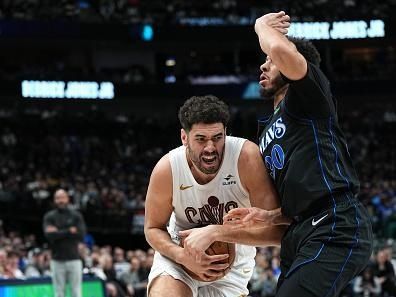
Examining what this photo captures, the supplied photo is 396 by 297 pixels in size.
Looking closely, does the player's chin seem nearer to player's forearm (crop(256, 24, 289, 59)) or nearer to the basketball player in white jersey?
the basketball player in white jersey

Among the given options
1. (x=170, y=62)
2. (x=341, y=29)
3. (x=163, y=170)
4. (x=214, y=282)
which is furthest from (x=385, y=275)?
(x=170, y=62)

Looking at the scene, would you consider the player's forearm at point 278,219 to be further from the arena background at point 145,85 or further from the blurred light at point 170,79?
the blurred light at point 170,79

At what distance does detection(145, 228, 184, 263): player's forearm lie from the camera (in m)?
4.92

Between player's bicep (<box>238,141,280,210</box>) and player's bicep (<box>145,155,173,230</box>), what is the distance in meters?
0.45

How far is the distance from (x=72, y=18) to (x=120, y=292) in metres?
16.7

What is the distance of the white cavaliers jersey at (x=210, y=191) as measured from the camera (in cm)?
500

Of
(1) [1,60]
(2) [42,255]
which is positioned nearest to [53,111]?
(1) [1,60]

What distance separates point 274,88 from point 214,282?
4.40ft

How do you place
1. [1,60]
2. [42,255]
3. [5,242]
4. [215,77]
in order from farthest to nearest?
[1,60]
[215,77]
[5,242]
[42,255]

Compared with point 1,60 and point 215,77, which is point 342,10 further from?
point 1,60

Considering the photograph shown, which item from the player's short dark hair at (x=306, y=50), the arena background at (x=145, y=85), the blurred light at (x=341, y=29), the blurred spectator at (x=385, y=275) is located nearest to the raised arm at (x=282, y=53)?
the player's short dark hair at (x=306, y=50)

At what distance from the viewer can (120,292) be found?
13469mm

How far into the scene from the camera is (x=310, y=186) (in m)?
4.42

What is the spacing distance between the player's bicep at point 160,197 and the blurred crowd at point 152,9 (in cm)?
2261
